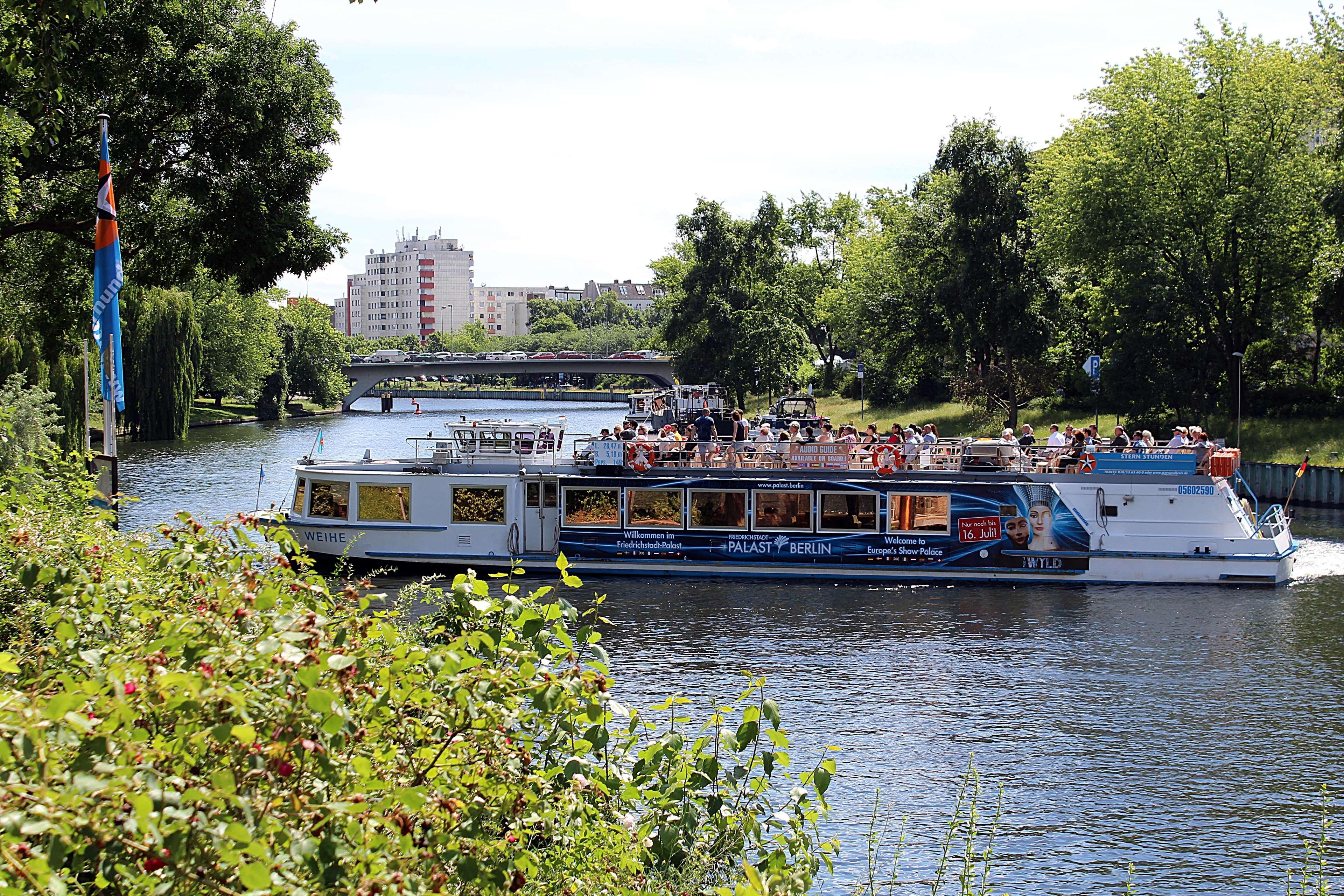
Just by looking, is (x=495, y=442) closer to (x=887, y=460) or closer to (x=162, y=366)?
(x=887, y=460)

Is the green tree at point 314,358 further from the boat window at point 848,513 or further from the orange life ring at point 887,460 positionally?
the orange life ring at point 887,460

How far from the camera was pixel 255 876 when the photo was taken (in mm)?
4016

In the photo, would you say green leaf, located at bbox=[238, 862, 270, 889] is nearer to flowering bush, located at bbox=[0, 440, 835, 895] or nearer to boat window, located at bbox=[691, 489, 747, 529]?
flowering bush, located at bbox=[0, 440, 835, 895]

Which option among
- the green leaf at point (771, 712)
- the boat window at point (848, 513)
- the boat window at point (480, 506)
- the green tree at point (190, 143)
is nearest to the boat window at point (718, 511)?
the boat window at point (848, 513)

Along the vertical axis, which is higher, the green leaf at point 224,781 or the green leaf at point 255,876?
the green leaf at point 224,781

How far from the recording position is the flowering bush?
4.22 metres

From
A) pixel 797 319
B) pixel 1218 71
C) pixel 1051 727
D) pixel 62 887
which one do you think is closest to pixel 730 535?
pixel 1051 727

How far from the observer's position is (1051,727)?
1877cm

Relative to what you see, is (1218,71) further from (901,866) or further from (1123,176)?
(901,866)

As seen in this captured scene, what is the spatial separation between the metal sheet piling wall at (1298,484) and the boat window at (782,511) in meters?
23.3

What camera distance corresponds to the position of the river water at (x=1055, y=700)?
14711mm

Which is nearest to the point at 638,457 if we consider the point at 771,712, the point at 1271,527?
the point at 1271,527

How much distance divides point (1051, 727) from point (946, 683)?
105 inches

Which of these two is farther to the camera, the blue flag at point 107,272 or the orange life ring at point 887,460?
the orange life ring at point 887,460
